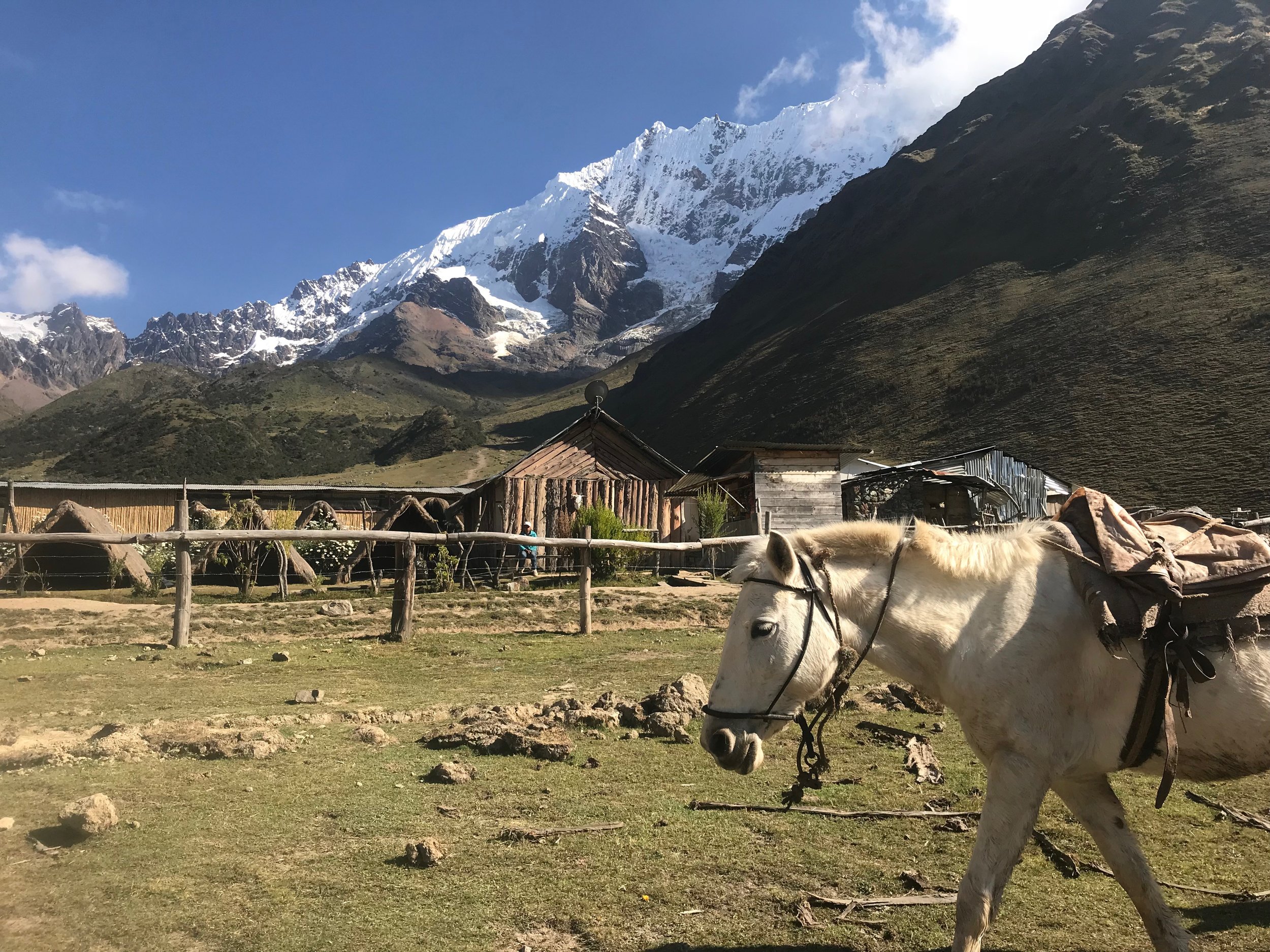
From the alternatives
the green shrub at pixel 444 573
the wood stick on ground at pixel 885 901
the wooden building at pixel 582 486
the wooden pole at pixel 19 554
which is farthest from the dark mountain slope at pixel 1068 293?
the wooden pole at pixel 19 554

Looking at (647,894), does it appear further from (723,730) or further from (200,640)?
(200,640)

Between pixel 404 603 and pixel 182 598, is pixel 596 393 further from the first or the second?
pixel 182 598

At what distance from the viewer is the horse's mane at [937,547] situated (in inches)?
119

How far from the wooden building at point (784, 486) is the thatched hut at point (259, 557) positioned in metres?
11.4

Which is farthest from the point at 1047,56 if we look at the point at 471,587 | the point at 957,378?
the point at 471,587

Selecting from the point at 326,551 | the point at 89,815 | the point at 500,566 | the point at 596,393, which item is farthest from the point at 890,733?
the point at 596,393

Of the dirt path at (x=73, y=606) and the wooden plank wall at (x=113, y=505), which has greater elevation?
the wooden plank wall at (x=113, y=505)

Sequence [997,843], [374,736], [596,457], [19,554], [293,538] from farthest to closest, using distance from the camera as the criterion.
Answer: [596,457] < [19,554] < [293,538] < [374,736] < [997,843]

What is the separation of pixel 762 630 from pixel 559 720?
3.89 m

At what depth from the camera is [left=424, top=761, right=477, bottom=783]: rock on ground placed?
4946 mm

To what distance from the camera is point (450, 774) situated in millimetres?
4961

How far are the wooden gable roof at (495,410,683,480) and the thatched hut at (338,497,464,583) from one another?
2.75 metres

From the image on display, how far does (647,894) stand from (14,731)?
17.6 ft

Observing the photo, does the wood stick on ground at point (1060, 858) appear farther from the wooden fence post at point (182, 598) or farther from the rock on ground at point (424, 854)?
the wooden fence post at point (182, 598)
